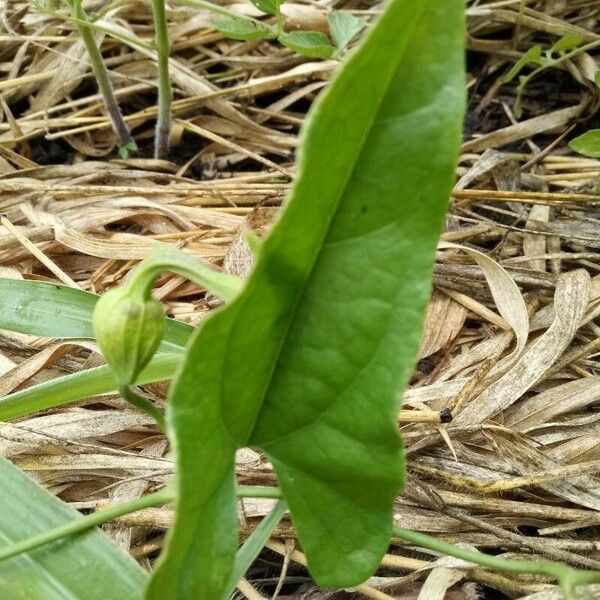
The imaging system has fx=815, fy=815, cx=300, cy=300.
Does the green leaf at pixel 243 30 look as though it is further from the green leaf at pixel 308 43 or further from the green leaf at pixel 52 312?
the green leaf at pixel 52 312

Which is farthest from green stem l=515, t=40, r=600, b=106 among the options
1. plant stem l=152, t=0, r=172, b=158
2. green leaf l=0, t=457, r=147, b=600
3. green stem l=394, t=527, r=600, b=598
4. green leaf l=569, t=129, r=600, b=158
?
green leaf l=0, t=457, r=147, b=600

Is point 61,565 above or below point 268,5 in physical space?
below

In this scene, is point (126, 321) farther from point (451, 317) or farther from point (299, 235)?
point (451, 317)

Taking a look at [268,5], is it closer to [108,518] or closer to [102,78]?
[102,78]

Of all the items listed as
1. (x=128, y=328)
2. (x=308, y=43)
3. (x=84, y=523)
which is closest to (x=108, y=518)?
(x=84, y=523)

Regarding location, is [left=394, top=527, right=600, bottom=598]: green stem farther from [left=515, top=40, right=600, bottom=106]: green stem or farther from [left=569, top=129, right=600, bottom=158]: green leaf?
[left=515, top=40, right=600, bottom=106]: green stem

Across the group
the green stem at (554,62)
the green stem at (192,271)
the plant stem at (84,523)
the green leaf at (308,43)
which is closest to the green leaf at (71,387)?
the plant stem at (84,523)
